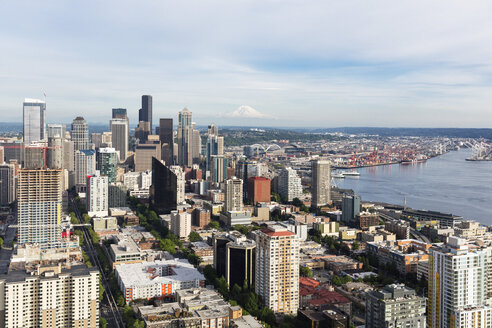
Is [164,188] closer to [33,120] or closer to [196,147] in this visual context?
[196,147]

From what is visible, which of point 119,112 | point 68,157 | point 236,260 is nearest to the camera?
point 236,260

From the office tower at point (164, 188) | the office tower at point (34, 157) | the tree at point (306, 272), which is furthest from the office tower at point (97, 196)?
the tree at point (306, 272)

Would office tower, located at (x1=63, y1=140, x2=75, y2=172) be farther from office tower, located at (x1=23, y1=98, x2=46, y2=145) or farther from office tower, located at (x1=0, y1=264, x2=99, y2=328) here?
office tower, located at (x1=0, y1=264, x2=99, y2=328)

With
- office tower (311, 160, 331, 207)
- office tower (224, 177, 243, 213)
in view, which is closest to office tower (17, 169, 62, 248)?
office tower (224, 177, 243, 213)

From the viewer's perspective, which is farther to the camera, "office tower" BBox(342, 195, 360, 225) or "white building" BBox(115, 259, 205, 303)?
"office tower" BBox(342, 195, 360, 225)

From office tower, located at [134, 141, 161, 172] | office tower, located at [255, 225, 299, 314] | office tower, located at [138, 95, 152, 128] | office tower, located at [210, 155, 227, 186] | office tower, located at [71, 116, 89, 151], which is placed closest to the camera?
office tower, located at [255, 225, 299, 314]

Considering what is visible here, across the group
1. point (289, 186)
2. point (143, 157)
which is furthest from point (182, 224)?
point (143, 157)

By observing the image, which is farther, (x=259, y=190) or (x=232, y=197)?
(x=259, y=190)
